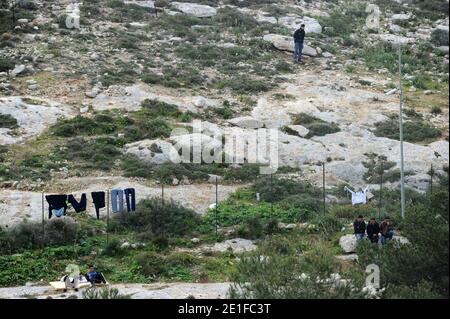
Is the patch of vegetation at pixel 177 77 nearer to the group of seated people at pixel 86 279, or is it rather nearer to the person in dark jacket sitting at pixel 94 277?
the group of seated people at pixel 86 279

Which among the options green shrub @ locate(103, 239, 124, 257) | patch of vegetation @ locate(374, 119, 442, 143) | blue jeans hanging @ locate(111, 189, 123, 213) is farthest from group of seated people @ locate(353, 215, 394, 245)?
patch of vegetation @ locate(374, 119, 442, 143)

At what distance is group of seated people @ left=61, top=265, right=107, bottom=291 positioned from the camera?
1772 centimetres

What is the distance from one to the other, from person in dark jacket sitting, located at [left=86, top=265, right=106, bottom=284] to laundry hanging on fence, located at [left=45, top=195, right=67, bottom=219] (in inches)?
133

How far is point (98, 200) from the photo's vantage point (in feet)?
72.0

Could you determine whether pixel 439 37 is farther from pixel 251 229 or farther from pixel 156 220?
pixel 156 220

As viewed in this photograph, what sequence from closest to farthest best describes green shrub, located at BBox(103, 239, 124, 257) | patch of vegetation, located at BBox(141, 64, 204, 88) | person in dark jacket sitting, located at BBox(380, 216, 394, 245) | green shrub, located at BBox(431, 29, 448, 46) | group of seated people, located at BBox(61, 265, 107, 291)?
group of seated people, located at BBox(61, 265, 107, 291), person in dark jacket sitting, located at BBox(380, 216, 394, 245), green shrub, located at BBox(103, 239, 124, 257), patch of vegetation, located at BBox(141, 64, 204, 88), green shrub, located at BBox(431, 29, 448, 46)

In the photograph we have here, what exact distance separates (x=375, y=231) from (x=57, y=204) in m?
8.78

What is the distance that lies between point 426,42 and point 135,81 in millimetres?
17568

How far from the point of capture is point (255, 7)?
148 ft

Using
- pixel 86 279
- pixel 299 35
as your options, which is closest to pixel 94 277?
pixel 86 279

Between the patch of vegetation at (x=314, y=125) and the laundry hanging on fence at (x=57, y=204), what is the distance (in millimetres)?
11082

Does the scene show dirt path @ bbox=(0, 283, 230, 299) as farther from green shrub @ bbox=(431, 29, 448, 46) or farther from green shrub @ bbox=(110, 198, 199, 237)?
green shrub @ bbox=(431, 29, 448, 46)

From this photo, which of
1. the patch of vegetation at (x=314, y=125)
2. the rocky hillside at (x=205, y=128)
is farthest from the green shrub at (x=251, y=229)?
the patch of vegetation at (x=314, y=125)
